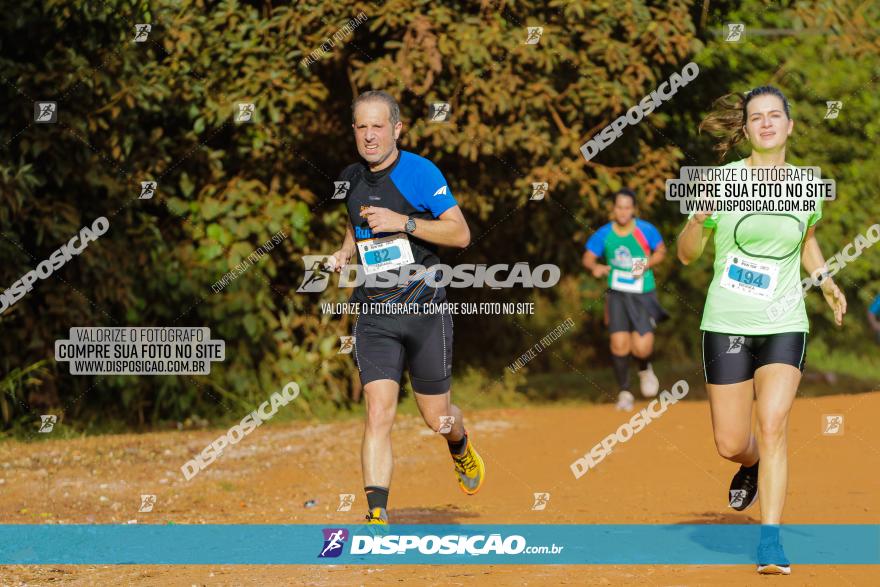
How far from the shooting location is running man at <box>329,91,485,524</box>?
6.92m

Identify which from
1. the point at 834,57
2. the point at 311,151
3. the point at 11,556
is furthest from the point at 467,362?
the point at 11,556

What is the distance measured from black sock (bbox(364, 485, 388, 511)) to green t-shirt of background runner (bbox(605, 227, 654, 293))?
6458 millimetres

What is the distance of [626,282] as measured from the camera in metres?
12.9

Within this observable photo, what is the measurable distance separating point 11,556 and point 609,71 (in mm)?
7486

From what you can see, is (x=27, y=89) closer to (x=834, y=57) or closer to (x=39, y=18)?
(x=39, y=18)

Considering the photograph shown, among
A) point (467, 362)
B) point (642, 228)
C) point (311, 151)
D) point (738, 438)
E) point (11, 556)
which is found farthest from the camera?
point (467, 362)

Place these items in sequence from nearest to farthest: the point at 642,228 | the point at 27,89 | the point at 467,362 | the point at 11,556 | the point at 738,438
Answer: the point at 738,438 → the point at 11,556 → the point at 27,89 → the point at 642,228 → the point at 467,362

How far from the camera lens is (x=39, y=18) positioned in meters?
12.1

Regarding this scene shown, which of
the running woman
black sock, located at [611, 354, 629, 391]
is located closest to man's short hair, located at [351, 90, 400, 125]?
the running woman

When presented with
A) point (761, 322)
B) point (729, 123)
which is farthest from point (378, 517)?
point (729, 123)

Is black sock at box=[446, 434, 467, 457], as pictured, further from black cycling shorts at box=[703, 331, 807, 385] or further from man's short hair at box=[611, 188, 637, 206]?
man's short hair at box=[611, 188, 637, 206]

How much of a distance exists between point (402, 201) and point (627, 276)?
6.21 metres

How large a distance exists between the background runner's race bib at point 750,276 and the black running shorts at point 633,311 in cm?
640

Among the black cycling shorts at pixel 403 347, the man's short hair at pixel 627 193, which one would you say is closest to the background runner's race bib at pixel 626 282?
the man's short hair at pixel 627 193
